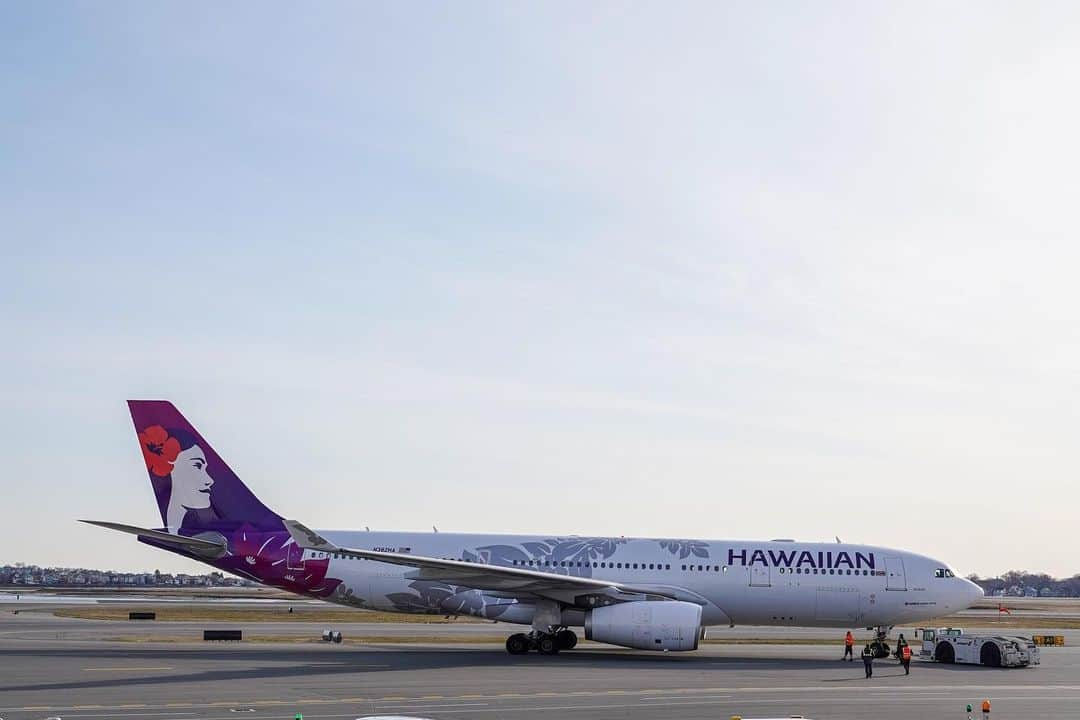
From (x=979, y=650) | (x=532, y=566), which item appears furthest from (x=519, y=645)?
(x=979, y=650)

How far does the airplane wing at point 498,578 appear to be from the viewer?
31172 mm

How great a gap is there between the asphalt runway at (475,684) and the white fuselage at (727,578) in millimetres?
1468

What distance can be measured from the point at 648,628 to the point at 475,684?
8.69m

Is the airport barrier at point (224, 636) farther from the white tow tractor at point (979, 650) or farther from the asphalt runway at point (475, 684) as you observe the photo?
the white tow tractor at point (979, 650)

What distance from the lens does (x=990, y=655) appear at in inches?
1321

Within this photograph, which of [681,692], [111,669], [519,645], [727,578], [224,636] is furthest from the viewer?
[224,636]

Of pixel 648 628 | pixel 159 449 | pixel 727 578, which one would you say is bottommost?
pixel 648 628

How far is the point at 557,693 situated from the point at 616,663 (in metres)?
8.43

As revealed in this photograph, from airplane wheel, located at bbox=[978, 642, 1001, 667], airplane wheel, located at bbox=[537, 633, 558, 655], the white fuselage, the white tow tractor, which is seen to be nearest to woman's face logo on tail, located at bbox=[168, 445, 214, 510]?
the white fuselage

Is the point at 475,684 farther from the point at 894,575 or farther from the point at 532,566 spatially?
the point at 894,575

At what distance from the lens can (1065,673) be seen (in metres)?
31.0

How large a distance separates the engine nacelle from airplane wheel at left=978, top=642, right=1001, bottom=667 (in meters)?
9.15

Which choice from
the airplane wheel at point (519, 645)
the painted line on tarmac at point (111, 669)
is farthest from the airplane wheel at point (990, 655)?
the painted line on tarmac at point (111, 669)

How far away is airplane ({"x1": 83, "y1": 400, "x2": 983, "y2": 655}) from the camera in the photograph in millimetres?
35562
